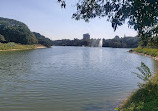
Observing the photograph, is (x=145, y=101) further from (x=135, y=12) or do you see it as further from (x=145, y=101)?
(x=135, y=12)

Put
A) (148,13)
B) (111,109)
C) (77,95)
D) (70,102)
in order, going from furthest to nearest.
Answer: (77,95)
(70,102)
(111,109)
(148,13)

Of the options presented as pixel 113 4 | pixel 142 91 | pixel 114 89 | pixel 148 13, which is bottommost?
pixel 114 89

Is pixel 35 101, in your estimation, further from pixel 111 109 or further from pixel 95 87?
pixel 95 87

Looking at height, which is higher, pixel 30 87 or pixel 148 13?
pixel 148 13

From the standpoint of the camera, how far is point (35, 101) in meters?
11.6

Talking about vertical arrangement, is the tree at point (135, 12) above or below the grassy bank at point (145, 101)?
above

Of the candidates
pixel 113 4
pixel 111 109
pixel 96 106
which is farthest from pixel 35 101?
pixel 113 4

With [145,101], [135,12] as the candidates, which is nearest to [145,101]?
[145,101]

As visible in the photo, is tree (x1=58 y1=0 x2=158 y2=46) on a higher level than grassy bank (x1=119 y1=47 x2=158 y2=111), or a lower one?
higher

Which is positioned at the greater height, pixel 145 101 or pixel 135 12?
pixel 135 12

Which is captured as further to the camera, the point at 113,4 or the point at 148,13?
the point at 113,4

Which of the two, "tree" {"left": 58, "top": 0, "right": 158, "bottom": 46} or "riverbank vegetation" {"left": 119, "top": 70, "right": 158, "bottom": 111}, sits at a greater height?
"tree" {"left": 58, "top": 0, "right": 158, "bottom": 46}

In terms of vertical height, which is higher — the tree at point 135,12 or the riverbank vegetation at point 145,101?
the tree at point 135,12

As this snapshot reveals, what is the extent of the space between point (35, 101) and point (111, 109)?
16.7 feet
